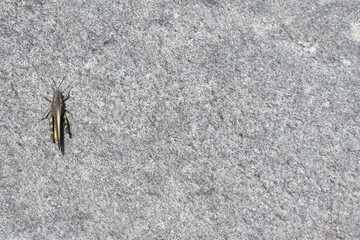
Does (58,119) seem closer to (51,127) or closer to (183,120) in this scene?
(51,127)

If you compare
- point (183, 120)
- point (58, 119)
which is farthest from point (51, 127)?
point (183, 120)

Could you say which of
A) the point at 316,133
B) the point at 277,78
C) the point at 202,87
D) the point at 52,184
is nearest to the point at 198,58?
the point at 202,87

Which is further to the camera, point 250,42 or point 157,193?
point 250,42

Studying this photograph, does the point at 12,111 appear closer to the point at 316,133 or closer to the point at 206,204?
the point at 206,204
